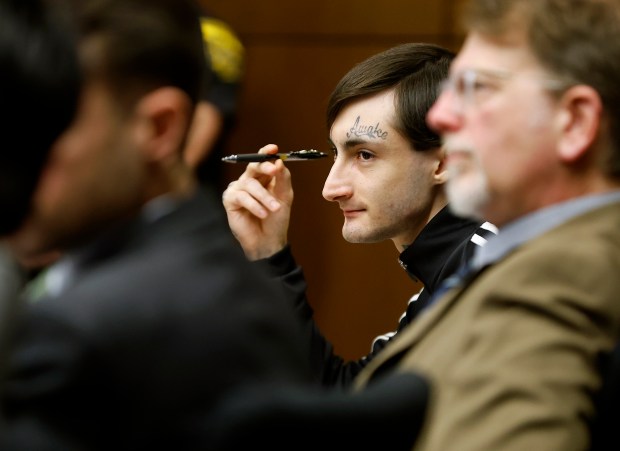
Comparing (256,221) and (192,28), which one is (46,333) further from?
(256,221)

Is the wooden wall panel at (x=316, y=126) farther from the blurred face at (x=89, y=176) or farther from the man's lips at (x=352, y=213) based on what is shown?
the blurred face at (x=89, y=176)

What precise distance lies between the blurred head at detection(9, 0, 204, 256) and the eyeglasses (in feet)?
1.58

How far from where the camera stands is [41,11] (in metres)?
0.96

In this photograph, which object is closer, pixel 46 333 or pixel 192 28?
pixel 46 333

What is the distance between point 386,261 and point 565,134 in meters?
2.32

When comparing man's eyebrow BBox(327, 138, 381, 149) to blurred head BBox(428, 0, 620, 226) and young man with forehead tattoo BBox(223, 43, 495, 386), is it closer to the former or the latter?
young man with forehead tattoo BBox(223, 43, 495, 386)

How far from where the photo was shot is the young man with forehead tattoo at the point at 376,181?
2205mm

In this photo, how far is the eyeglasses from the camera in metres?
1.37

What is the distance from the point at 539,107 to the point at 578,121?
0.20 ft

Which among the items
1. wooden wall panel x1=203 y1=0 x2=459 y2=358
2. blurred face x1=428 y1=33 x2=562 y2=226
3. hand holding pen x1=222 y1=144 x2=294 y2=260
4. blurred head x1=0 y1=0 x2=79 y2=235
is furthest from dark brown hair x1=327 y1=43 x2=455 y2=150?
blurred head x1=0 y1=0 x2=79 y2=235

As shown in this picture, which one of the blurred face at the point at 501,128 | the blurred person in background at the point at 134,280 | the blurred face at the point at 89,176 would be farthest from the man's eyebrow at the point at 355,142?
the blurred face at the point at 89,176

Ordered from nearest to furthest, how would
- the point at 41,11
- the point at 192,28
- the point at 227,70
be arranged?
the point at 41,11, the point at 192,28, the point at 227,70

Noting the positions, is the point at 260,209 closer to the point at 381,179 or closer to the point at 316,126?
the point at 381,179

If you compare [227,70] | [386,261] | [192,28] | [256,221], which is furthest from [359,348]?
[192,28]
